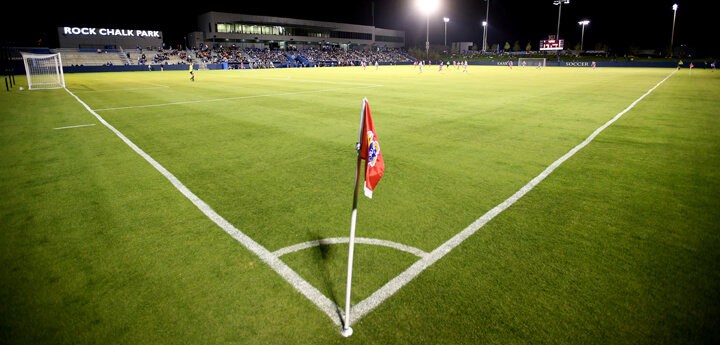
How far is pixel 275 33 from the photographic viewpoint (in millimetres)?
94125

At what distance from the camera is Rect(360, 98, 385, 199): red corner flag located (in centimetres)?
273

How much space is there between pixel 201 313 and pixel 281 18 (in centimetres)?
9978

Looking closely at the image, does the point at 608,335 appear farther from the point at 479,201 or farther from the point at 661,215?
the point at 661,215

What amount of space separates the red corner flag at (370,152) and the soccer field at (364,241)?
111cm

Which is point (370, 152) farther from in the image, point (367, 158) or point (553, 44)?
point (553, 44)

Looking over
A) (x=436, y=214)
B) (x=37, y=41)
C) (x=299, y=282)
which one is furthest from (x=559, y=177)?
(x=37, y=41)

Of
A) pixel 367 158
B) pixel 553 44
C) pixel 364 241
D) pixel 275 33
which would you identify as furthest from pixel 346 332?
pixel 275 33

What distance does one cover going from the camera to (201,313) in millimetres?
3072

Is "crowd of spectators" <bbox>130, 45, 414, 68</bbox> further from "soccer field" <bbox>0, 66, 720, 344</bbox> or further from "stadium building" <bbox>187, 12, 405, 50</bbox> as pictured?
"soccer field" <bbox>0, 66, 720, 344</bbox>

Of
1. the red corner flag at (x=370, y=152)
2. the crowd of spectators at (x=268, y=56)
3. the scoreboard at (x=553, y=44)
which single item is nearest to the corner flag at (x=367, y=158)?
the red corner flag at (x=370, y=152)

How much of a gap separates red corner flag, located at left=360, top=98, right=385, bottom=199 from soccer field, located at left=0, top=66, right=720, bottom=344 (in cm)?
111

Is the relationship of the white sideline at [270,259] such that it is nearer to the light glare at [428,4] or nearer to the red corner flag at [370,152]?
the red corner flag at [370,152]

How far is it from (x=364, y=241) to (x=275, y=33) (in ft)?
326

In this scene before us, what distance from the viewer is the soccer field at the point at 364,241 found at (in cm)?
296
